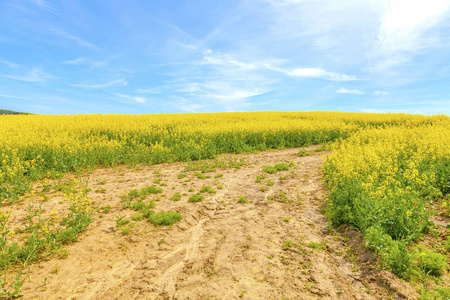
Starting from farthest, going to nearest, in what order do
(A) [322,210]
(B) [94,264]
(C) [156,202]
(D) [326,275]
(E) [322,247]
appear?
(C) [156,202]
(A) [322,210]
(E) [322,247]
(B) [94,264]
(D) [326,275]

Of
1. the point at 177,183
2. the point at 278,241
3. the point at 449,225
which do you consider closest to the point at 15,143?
the point at 177,183

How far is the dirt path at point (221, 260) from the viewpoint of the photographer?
366 cm

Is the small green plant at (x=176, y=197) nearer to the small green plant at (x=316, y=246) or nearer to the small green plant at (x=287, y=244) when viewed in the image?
the small green plant at (x=287, y=244)

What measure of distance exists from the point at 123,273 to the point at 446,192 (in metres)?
8.67

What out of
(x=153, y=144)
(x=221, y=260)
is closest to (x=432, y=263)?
(x=221, y=260)

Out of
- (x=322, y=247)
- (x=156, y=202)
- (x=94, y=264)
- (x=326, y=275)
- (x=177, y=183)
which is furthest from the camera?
(x=177, y=183)

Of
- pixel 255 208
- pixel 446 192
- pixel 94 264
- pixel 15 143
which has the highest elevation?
pixel 15 143

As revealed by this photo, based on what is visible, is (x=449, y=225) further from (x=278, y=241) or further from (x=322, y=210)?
(x=278, y=241)

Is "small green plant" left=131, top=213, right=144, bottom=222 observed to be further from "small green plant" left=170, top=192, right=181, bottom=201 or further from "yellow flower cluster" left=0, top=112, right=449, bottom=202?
"yellow flower cluster" left=0, top=112, right=449, bottom=202

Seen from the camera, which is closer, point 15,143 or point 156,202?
point 156,202

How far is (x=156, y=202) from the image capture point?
7004 millimetres

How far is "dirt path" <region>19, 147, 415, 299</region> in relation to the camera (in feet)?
12.0

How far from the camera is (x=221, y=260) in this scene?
430 centimetres

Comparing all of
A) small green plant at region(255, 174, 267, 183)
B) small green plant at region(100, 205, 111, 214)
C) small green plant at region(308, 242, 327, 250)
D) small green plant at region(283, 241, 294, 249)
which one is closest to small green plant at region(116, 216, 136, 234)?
small green plant at region(100, 205, 111, 214)
